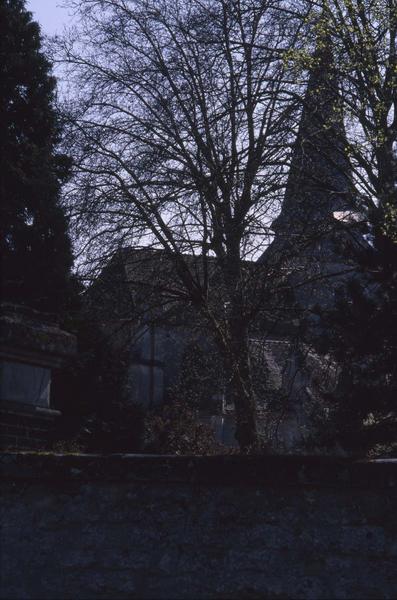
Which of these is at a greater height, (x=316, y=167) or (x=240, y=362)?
(x=316, y=167)

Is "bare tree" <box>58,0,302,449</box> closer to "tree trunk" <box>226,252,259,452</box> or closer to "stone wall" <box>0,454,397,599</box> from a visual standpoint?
"tree trunk" <box>226,252,259,452</box>

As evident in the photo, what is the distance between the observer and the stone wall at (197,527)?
193 inches

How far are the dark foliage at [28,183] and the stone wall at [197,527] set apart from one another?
93cm

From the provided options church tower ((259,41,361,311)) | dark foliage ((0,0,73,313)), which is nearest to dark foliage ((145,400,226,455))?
church tower ((259,41,361,311))

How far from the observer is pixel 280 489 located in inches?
199

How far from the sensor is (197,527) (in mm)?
4996

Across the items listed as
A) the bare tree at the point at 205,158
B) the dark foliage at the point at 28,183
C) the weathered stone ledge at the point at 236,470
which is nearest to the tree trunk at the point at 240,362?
the bare tree at the point at 205,158

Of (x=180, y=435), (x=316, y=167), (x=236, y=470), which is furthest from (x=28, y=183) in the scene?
(x=180, y=435)

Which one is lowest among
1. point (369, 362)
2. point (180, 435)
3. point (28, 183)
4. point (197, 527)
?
point (180, 435)

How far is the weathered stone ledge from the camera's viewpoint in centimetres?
505

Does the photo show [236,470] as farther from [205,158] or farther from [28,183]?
[205,158]

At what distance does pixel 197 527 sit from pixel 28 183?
2.02 meters

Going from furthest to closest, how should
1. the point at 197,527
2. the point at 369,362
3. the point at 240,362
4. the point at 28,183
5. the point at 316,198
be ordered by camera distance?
the point at 240,362, the point at 316,198, the point at 369,362, the point at 28,183, the point at 197,527

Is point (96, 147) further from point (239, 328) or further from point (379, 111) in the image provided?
point (379, 111)
